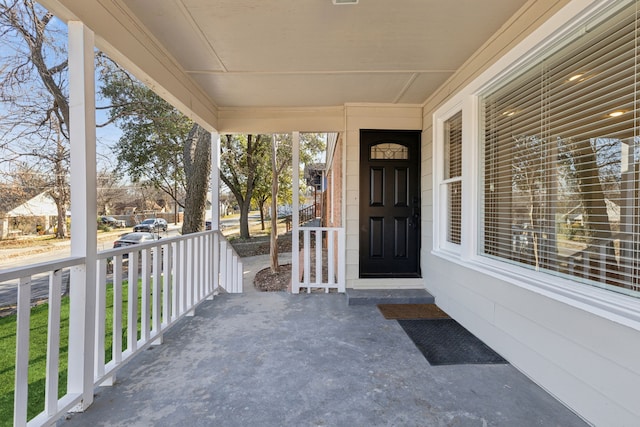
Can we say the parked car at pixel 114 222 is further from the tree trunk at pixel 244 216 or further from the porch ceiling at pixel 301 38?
the tree trunk at pixel 244 216

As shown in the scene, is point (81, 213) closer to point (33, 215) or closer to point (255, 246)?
point (33, 215)

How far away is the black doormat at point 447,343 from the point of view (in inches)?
92.7

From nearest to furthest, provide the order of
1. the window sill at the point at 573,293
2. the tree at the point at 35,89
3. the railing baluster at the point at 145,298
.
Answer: the window sill at the point at 573,293 → the railing baluster at the point at 145,298 → the tree at the point at 35,89

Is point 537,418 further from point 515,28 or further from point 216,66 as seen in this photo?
point 216,66

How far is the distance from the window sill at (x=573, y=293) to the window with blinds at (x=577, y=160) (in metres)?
0.06

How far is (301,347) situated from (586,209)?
223 centimetres

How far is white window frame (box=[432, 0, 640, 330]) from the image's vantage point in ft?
5.36

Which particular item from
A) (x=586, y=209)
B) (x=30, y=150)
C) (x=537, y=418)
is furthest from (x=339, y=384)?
(x=30, y=150)

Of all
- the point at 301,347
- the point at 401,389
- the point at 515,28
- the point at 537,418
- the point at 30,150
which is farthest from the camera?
the point at 30,150

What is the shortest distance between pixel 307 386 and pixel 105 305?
1430mm

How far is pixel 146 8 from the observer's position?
2.09m

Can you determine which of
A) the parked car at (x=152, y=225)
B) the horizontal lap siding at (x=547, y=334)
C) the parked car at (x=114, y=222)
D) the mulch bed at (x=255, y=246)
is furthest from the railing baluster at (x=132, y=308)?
the mulch bed at (x=255, y=246)

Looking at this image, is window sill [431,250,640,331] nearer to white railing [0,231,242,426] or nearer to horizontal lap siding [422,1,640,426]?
horizontal lap siding [422,1,640,426]

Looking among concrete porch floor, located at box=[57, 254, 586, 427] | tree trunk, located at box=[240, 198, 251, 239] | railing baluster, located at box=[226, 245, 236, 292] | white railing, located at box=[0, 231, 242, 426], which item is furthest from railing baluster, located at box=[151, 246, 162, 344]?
tree trunk, located at box=[240, 198, 251, 239]
